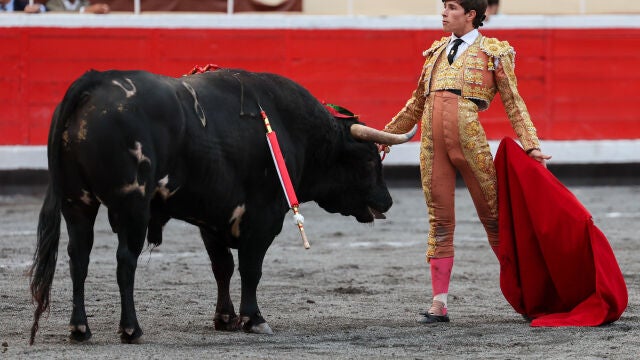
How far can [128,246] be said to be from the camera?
175 inches

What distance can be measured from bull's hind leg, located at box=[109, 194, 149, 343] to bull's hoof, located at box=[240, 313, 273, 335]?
561 mm

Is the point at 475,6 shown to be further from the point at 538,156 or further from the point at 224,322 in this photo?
the point at 224,322

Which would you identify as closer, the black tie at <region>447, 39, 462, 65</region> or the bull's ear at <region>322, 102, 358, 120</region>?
the black tie at <region>447, 39, 462, 65</region>

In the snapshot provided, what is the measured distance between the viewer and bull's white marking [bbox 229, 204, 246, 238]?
16.1 feet

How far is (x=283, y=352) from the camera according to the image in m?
4.43

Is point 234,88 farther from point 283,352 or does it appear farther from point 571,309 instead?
point 571,309

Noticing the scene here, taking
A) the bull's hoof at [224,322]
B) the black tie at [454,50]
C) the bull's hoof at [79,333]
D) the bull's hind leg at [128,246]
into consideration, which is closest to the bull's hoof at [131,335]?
the bull's hind leg at [128,246]

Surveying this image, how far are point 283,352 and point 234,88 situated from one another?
3.34 ft

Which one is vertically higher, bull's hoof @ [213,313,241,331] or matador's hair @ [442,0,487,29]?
matador's hair @ [442,0,487,29]

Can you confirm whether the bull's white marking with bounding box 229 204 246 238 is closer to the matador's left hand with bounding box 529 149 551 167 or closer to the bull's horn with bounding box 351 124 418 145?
the bull's horn with bounding box 351 124 418 145

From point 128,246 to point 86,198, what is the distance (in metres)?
0.20

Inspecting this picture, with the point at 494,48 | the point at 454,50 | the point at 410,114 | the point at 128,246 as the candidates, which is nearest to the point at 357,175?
the point at 410,114

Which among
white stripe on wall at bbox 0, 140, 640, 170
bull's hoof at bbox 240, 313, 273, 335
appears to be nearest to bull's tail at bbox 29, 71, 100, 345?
bull's hoof at bbox 240, 313, 273, 335

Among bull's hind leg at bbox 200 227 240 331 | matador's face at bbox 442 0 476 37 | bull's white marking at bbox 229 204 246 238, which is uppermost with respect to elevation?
matador's face at bbox 442 0 476 37
